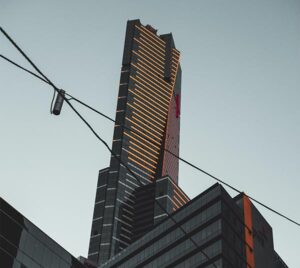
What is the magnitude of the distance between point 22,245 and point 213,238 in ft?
165

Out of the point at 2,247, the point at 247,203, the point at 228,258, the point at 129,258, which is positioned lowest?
the point at 2,247

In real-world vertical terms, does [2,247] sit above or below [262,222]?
below

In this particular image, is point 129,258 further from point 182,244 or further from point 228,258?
point 228,258

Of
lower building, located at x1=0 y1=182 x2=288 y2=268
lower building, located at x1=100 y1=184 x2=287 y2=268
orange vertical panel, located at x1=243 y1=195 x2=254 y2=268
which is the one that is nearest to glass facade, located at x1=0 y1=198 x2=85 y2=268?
lower building, located at x1=0 y1=182 x2=288 y2=268

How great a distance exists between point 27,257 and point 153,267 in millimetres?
54360

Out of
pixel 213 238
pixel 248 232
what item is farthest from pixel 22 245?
pixel 248 232

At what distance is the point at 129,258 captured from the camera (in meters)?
117

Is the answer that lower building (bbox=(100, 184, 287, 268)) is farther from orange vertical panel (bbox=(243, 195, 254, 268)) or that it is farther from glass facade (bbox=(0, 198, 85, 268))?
glass facade (bbox=(0, 198, 85, 268))

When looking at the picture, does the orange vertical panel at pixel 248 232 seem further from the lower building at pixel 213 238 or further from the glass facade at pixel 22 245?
the glass facade at pixel 22 245

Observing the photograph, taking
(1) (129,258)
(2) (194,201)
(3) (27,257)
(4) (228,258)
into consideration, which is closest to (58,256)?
(3) (27,257)

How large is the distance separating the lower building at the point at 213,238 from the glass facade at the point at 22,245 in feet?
135

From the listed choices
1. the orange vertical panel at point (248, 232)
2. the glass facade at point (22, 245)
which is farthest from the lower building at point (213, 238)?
the glass facade at point (22, 245)

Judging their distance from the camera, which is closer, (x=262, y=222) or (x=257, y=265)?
(x=257, y=265)

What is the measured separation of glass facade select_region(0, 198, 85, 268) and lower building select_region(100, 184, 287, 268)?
41.1 meters
